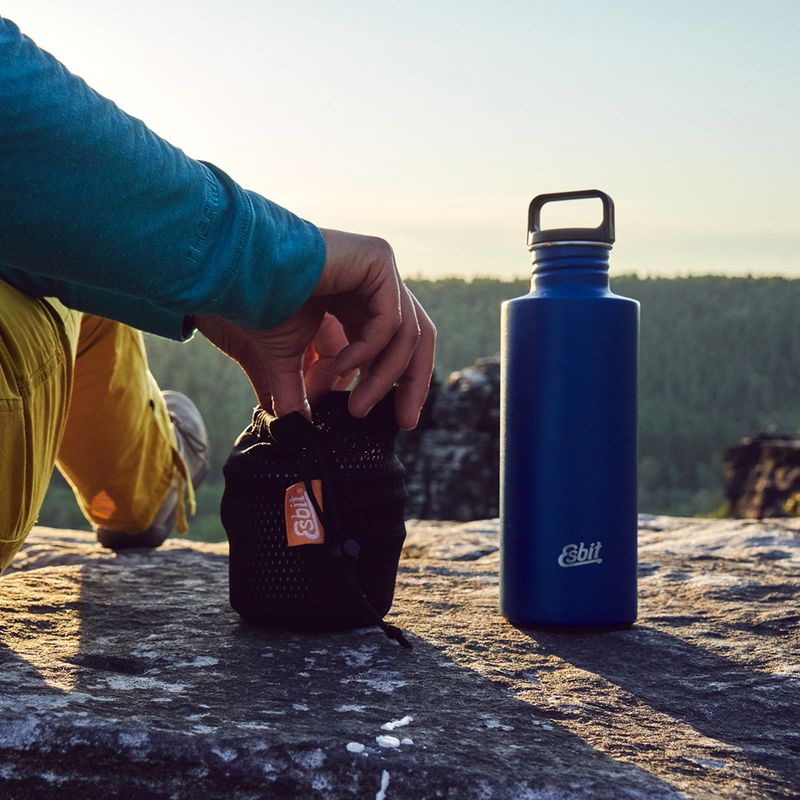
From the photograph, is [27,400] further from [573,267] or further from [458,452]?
[458,452]

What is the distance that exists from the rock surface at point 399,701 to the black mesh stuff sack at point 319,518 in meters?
0.06

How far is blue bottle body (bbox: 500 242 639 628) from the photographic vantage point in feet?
4.87

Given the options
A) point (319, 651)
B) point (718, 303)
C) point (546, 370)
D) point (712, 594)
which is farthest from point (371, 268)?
point (718, 303)

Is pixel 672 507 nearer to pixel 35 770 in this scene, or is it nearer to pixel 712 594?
pixel 712 594

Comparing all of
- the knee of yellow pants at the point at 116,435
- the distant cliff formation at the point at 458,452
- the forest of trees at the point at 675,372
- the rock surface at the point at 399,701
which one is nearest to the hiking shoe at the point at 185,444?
the knee of yellow pants at the point at 116,435

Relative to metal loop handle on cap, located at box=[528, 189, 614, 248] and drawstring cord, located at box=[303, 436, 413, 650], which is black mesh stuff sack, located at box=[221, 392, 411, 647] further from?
metal loop handle on cap, located at box=[528, 189, 614, 248]

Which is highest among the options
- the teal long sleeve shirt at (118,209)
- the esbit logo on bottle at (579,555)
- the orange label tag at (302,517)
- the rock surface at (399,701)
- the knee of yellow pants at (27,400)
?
the teal long sleeve shirt at (118,209)

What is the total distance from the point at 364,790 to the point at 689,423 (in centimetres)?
2267

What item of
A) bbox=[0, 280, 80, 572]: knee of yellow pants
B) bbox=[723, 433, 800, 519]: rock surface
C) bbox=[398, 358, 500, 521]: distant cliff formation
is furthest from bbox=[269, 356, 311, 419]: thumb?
bbox=[723, 433, 800, 519]: rock surface

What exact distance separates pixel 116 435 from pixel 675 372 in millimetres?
24244

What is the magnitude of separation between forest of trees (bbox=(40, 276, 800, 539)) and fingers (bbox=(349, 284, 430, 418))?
571 inches

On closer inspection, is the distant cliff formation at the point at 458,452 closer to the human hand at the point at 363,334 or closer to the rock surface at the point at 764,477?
the rock surface at the point at 764,477

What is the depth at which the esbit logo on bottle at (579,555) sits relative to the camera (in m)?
1.50

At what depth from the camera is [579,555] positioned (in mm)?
1499
